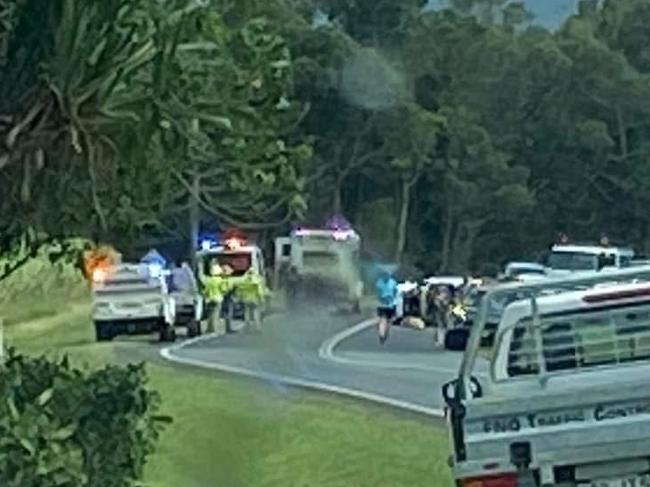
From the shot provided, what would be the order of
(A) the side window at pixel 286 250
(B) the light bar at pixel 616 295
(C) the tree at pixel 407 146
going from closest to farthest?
1. (B) the light bar at pixel 616 295
2. (A) the side window at pixel 286 250
3. (C) the tree at pixel 407 146

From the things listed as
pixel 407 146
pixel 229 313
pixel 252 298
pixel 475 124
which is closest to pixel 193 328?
pixel 229 313

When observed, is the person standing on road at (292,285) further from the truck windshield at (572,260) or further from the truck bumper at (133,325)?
the truck windshield at (572,260)

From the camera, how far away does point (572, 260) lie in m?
45.6

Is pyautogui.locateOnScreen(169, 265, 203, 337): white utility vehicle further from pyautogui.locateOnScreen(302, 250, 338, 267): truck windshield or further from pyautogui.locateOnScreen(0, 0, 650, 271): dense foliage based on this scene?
pyautogui.locateOnScreen(302, 250, 338, 267): truck windshield

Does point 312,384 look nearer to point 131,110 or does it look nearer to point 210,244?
point 131,110

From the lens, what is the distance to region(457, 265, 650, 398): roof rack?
11180mm

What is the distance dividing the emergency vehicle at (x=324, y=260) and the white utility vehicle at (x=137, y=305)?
9.05 meters

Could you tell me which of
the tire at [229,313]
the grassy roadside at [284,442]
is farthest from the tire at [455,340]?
the tire at [229,313]

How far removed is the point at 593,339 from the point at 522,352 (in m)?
0.41

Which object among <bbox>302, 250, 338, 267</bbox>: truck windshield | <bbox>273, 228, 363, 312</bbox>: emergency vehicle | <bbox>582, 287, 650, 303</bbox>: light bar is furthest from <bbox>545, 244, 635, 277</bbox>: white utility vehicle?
<bbox>582, 287, 650, 303</bbox>: light bar

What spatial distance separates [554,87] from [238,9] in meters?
65.0

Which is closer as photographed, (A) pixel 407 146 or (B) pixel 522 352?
(B) pixel 522 352

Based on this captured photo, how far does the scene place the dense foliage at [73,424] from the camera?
8680 mm

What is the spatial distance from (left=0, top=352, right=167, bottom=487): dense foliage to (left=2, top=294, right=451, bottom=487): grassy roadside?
290cm
